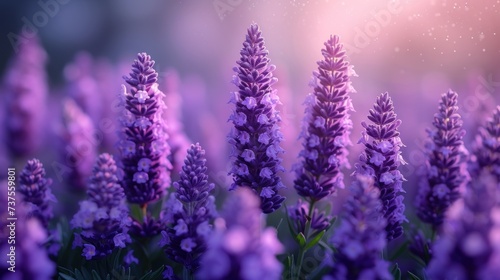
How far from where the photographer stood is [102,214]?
4262mm

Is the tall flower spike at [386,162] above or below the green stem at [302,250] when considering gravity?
above

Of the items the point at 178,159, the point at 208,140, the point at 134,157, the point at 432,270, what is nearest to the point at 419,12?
the point at 208,140

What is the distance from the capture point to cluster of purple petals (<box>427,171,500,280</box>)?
2992 mm

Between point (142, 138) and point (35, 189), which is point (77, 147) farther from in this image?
point (142, 138)

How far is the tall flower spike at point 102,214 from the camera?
14.0ft

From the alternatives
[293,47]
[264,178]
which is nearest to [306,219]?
[264,178]

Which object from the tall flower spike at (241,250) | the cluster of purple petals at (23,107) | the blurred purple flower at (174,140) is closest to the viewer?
the tall flower spike at (241,250)

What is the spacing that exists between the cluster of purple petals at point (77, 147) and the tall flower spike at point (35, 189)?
1942 millimetres

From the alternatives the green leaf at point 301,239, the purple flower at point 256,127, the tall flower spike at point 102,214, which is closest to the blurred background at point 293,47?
the purple flower at point 256,127

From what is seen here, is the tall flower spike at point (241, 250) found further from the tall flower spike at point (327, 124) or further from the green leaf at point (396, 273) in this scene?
the green leaf at point (396, 273)

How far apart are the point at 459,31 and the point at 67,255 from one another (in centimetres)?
580

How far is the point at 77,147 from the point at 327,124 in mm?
3948

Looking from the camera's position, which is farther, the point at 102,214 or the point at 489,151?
the point at 489,151

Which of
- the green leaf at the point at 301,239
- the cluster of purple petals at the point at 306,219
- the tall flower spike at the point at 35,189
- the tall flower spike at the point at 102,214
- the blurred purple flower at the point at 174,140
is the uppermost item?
the blurred purple flower at the point at 174,140
